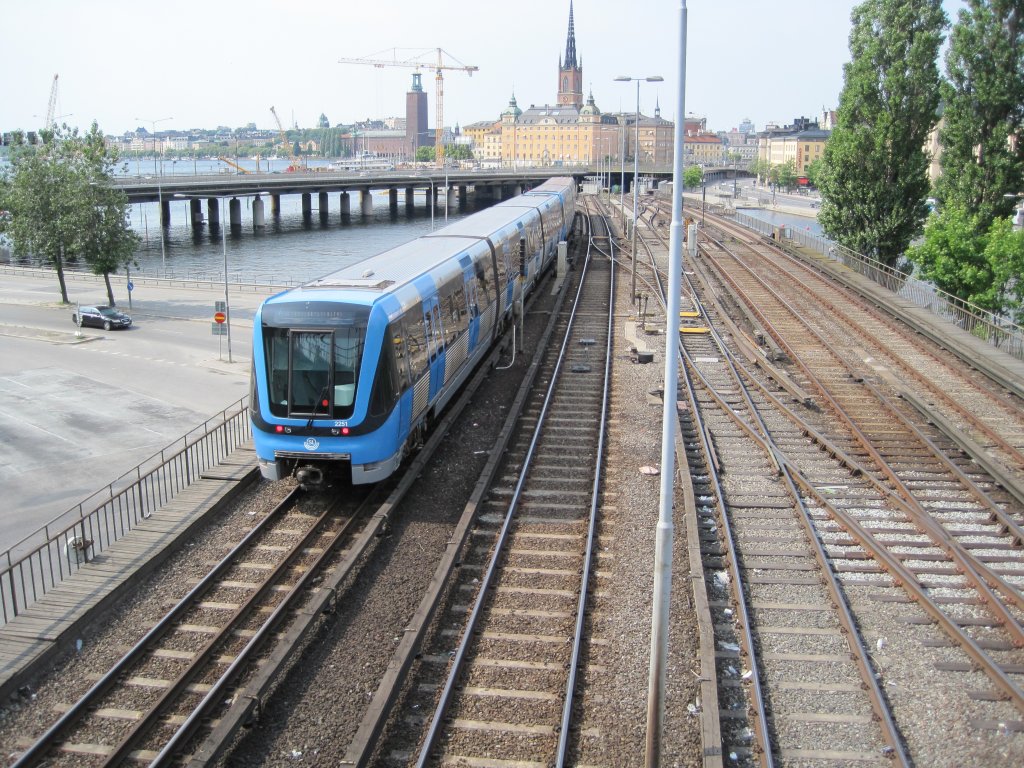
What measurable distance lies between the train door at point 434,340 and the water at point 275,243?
3489 centimetres

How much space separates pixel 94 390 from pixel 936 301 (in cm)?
2637

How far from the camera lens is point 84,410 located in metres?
23.5

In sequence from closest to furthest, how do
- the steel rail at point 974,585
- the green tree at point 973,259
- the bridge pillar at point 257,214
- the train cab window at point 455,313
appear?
the steel rail at point 974,585
the train cab window at point 455,313
the green tree at point 973,259
the bridge pillar at point 257,214

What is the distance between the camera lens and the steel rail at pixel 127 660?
27.1ft

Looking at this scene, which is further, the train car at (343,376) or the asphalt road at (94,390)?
the asphalt road at (94,390)

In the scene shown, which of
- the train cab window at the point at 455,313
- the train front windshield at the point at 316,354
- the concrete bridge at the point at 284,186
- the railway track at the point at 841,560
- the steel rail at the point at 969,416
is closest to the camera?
the railway track at the point at 841,560

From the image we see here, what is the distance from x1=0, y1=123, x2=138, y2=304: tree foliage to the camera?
4019 cm

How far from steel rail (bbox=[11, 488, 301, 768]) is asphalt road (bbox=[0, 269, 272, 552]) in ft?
15.7

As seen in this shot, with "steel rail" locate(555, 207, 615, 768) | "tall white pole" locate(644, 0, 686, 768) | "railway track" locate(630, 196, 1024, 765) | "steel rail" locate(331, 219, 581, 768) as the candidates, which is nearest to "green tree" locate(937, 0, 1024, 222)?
"railway track" locate(630, 196, 1024, 765)

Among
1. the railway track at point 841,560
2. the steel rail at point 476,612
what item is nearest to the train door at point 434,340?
the steel rail at point 476,612

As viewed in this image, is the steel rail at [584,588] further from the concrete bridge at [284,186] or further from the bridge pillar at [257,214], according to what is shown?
the bridge pillar at [257,214]

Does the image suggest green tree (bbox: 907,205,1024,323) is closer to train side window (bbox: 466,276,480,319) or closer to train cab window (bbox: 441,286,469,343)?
train side window (bbox: 466,276,480,319)

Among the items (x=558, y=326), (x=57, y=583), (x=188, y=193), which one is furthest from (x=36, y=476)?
(x=188, y=193)

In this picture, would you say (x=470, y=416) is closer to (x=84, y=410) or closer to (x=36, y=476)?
(x=36, y=476)
